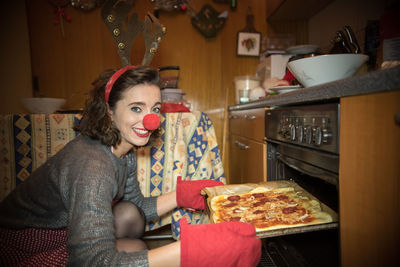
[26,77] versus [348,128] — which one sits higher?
[26,77]

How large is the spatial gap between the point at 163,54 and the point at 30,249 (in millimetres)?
2048

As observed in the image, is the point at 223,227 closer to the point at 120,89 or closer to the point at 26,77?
the point at 120,89

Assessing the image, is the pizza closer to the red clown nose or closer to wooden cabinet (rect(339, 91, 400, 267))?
wooden cabinet (rect(339, 91, 400, 267))

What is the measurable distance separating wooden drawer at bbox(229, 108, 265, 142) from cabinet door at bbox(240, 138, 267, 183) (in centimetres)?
4

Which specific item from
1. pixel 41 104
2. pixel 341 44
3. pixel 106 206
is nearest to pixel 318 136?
pixel 341 44

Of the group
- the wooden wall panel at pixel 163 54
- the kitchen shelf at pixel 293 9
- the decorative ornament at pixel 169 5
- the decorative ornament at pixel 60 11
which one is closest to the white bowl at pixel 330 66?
the kitchen shelf at pixel 293 9

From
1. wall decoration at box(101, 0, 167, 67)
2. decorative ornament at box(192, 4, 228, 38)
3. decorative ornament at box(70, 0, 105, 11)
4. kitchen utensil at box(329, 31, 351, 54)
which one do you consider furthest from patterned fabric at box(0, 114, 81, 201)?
decorative ornament at box(192, 4, 228, 38)

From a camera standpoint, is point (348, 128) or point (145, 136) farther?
point (145, 136)

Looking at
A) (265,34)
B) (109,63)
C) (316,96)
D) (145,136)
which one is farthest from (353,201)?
(109,63)

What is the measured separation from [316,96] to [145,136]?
622 millimetres

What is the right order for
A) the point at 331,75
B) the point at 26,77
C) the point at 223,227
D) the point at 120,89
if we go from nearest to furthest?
the point at 223,227, the point at 331,75, the point at 120,89, the point at 26,77

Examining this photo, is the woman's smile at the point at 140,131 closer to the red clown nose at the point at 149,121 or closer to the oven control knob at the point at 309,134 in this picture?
the red clown nose at the point at 149,121

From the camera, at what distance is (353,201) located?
0.54 meters

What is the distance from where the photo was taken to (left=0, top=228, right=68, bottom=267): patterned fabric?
0.76m
